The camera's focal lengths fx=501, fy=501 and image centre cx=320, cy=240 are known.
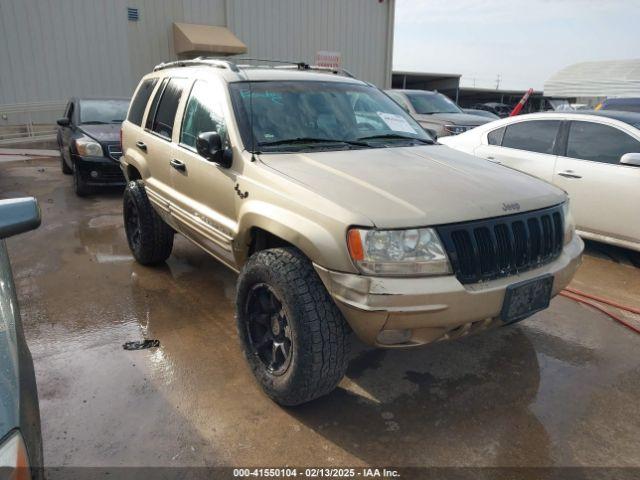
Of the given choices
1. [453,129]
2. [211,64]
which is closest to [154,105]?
[211,64]

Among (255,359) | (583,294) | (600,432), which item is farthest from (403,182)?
(583,294)

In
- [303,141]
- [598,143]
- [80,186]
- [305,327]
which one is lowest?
[80,186]

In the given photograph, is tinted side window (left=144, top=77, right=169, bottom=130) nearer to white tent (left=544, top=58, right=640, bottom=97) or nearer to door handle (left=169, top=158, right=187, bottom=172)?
door handle (left=169, top=158, right=187, bottom=172)

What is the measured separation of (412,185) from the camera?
8.79 ft

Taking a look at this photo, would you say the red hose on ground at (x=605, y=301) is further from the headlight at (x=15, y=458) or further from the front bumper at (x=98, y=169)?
the front bumper at (x=98, y=169)

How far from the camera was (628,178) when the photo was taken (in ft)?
16.0

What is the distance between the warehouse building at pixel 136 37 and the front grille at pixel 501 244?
41.7ft

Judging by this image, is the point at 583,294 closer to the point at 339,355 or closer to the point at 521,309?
the point at 521,309

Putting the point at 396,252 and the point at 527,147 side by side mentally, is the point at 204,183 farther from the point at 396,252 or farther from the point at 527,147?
the point at 527,147

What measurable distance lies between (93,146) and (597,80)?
18.6 metres

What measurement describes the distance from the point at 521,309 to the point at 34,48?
53.6ft

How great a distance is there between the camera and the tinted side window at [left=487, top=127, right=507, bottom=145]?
6168 mm

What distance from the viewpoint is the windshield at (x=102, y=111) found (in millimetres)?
8742

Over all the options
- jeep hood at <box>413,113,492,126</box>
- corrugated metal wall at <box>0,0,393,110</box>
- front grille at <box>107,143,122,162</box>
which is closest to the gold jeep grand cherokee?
front grille at <box>107,143,122,162</box>
